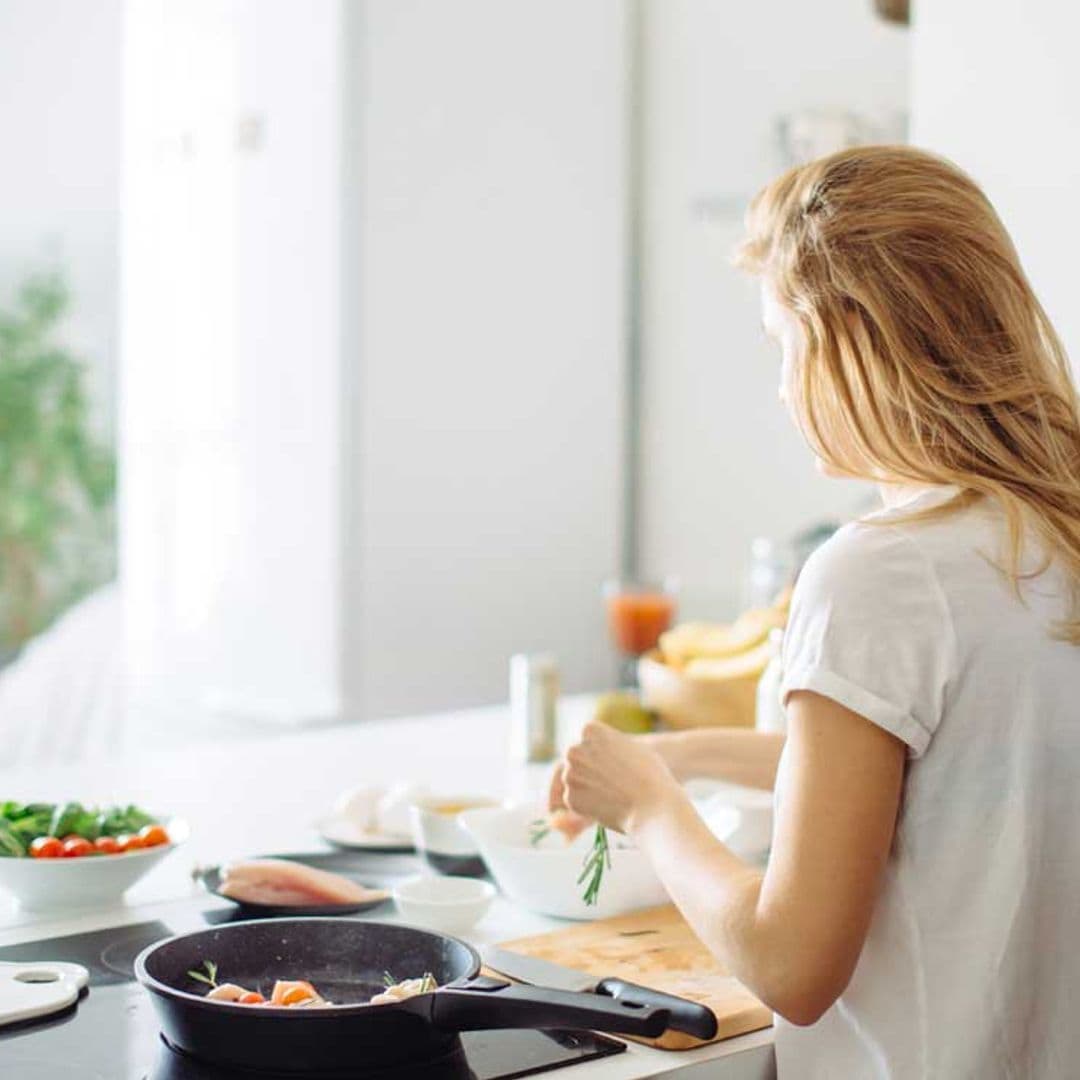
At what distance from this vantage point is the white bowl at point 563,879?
58.6 inches

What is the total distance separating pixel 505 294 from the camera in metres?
3.84

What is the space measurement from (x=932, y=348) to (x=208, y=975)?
701mm

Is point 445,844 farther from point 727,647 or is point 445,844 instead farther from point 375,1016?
point 727,647

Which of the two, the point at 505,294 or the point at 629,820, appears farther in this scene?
the point at 505,294

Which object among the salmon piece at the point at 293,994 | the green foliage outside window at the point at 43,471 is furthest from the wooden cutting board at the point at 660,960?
the green foliage outside window at the point at 43,471

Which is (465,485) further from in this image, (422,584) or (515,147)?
(515,147)

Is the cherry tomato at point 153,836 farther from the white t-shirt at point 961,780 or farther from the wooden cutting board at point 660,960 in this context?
the white t-shirt at point 961,780

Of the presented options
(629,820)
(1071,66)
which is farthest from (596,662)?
(629,820)

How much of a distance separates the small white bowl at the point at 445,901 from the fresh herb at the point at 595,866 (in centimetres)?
9

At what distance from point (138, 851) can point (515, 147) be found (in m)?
2.67

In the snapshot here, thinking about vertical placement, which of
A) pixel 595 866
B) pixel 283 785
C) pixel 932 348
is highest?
pixel 932 348

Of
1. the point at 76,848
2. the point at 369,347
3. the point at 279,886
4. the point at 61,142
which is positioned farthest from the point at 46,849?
the point at 61,142

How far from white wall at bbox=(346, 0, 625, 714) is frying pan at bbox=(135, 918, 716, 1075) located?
94.2 inches

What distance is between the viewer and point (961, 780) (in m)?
1.11
